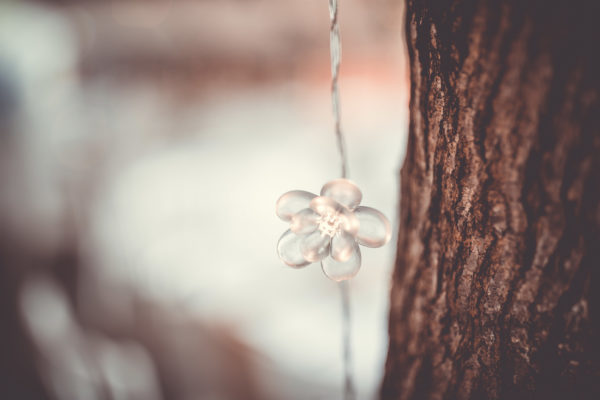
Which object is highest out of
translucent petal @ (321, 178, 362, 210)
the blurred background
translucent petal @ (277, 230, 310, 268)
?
translucent petal @ (321, 178, 362, 210)

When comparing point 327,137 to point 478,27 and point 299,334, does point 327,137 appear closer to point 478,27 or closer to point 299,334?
point 299,334

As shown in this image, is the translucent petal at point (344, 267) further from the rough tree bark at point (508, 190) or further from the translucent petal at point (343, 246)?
the rough tree bark at point (508, 190)

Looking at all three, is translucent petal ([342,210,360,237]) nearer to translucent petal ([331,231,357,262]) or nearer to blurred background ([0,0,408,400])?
translucent petal ([331,231,357,262])

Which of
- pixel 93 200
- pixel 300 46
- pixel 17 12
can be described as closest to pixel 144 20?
pixel 17 12

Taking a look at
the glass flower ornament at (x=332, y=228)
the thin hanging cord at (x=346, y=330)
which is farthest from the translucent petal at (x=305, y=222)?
the thin hanging cord at (x=346, y=330)

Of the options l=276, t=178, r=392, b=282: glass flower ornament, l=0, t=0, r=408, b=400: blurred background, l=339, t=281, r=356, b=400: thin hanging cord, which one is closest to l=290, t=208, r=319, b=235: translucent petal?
l=276, t=178, r=392, b=282: glass flower ornament

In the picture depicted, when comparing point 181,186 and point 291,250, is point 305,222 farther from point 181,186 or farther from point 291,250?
point 181,186

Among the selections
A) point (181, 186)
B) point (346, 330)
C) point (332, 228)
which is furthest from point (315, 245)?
point (181, 186)
